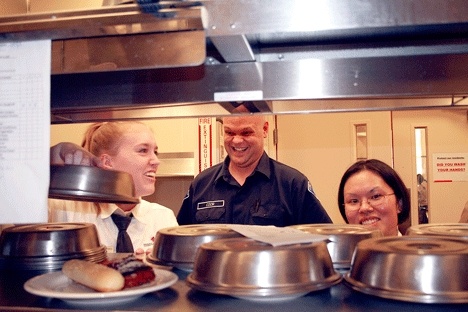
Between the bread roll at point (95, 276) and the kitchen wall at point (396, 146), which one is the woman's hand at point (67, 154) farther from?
the kitchen wall at point (396, 146)

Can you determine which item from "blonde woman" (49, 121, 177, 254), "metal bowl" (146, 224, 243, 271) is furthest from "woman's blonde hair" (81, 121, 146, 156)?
"metal bowl" (146, 224, 243, 271)

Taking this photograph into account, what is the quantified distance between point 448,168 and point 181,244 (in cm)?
293

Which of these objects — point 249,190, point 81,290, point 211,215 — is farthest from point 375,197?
point 81,290

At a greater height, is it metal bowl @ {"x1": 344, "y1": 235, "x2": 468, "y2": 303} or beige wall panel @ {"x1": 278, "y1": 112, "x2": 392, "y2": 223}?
beige wall panel @ {"x1": 278, "y1": 112, "x2": 392, "y2": 223}

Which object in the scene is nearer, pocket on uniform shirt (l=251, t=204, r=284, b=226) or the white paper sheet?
the white paper sheet

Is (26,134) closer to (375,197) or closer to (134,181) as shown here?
(134,181)

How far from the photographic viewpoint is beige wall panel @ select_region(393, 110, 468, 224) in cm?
334

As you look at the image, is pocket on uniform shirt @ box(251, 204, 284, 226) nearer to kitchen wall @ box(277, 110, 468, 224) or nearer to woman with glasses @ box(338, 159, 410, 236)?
woman with glasses @ box(338, 159, 410, 236)

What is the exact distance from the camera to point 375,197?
180 centimetres

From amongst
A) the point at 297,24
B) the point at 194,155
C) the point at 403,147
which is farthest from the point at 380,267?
the point at 403,147

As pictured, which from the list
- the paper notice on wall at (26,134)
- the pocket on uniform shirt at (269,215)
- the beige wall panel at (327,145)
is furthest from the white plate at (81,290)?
the beige wall panel at (327,145)

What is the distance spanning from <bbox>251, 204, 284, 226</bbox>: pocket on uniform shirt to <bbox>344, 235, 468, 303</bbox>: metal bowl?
1494 mm

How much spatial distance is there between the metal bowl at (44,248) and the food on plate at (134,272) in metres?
0.19

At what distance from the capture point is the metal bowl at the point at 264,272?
2.22 ft
